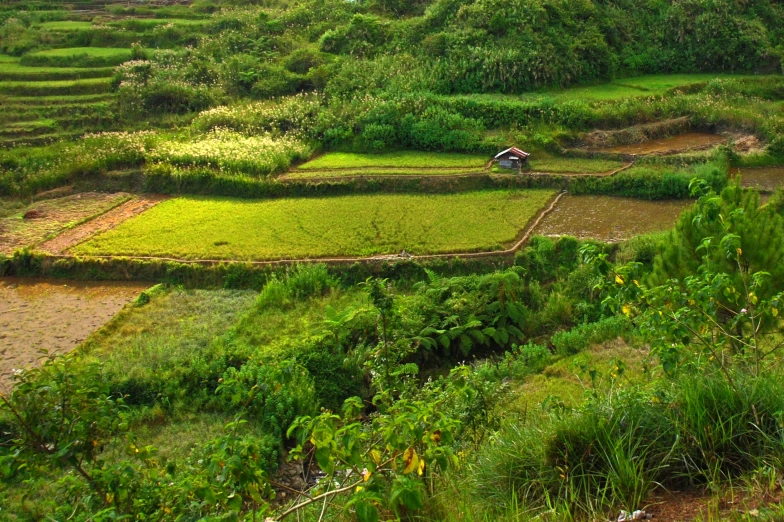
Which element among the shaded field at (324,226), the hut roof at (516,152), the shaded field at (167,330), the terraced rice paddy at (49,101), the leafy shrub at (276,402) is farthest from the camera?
the terraced rice paddy at (49,101)

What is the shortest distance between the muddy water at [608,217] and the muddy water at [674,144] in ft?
7.61

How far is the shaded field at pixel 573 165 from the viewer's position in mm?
14898

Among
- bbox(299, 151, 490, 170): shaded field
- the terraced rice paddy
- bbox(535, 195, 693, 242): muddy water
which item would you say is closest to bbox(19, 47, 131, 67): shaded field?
the terraced rice paddy

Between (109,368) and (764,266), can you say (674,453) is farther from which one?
(109,368)

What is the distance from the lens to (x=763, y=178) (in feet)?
47.1

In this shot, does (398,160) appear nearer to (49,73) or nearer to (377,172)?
(377,172)

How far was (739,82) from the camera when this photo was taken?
18406mm

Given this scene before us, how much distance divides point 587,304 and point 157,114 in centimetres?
1420

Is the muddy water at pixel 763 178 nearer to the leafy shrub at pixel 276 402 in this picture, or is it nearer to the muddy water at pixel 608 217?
the muddy water at pixel 608 217

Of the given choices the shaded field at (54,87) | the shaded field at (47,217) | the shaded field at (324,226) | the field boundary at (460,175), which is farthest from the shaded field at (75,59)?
the field boundary at (460,175)

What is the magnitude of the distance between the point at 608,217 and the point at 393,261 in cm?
435

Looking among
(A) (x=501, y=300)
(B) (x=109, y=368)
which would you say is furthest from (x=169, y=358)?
(A) (x=501, y=300)

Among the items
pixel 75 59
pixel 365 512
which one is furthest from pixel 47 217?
pixel 365 512

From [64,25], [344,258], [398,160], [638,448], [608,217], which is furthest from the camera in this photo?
[64,25]
